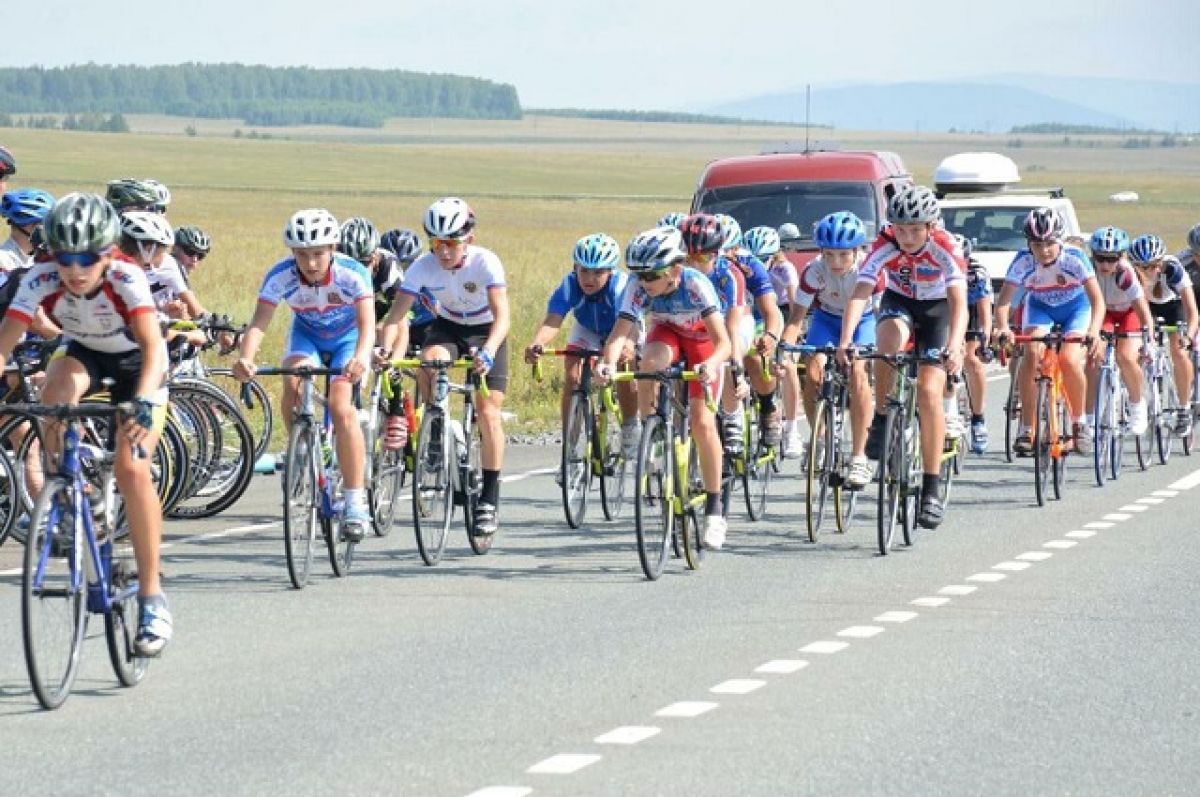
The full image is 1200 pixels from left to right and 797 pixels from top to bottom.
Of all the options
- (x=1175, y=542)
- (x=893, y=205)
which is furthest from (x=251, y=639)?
(x=1175, y=542)

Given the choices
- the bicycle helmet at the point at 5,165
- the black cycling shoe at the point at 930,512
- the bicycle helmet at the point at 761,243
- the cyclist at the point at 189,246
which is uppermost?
the bicycle helmet at the point at 5,165

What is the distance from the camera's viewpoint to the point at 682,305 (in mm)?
12906

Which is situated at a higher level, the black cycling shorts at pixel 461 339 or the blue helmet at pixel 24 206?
the blue helmet at pixel 24 206

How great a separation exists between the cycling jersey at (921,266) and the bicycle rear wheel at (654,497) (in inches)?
89.9

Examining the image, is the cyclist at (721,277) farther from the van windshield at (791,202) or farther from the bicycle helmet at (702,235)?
the van windshield at (791,202)

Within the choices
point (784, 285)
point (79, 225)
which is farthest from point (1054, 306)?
point (79, 225)

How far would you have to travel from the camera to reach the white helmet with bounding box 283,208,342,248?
12047 millimetres

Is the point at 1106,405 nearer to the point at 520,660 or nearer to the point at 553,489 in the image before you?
the point at 553,489

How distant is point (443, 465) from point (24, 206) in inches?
114

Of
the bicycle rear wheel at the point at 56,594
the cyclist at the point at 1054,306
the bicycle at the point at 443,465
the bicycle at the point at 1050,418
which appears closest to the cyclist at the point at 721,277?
the bicycle at the point at 443,465

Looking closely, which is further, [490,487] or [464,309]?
[464,309]

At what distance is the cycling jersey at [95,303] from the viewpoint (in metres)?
9.06

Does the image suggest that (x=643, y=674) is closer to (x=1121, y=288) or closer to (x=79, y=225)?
(x=79, y=225)

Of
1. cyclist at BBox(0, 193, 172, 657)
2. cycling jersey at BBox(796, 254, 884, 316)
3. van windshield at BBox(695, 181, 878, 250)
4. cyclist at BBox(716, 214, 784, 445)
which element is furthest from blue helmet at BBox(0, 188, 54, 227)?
van windshield at BBox(695, 181, 878, 250)
